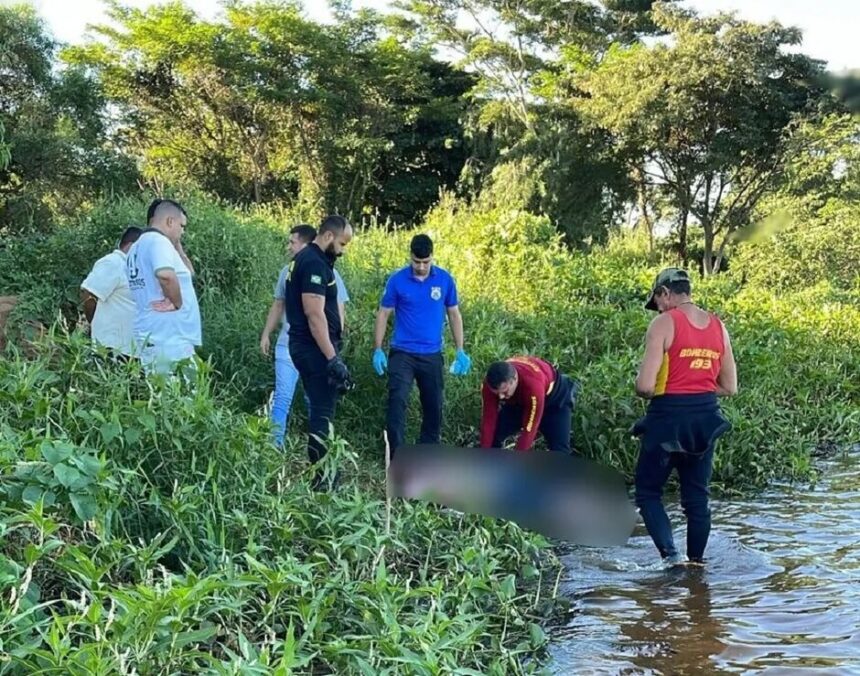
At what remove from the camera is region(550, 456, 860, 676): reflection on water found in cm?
369

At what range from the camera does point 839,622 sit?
158 inches

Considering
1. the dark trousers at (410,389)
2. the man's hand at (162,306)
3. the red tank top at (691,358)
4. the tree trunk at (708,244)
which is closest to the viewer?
the red tank top at (691,358)

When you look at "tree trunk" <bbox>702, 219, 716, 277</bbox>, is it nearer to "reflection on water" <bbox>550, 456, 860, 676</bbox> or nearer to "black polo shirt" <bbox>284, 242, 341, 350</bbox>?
"reflection on water" <bbox>550, 456, 860, 676</bbox>

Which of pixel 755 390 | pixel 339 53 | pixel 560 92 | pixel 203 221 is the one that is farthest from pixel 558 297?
pixel 339 53

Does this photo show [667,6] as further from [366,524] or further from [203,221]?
[366,524]

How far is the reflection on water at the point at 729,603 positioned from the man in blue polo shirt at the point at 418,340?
4.77 feet

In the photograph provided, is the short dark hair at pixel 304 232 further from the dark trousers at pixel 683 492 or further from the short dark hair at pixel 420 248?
the dark trousers at pixel 683 492

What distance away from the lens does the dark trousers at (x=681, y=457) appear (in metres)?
4.55

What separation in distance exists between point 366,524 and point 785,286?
44.9ft

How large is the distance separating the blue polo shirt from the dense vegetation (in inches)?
35.2

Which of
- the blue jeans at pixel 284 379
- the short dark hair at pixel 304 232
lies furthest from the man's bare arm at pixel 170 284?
the short dark hair at pixel 304 232

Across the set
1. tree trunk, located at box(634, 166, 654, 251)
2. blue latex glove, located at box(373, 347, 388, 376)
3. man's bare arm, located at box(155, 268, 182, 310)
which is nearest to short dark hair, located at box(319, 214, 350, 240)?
man's bare arm, located at box(155, 268, 182, 310)

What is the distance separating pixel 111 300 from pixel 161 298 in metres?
0.57

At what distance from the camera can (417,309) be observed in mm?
6012
